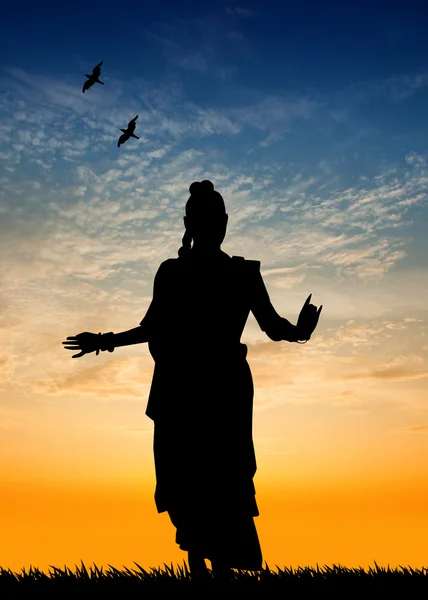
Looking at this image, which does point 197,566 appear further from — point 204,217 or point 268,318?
point 204,217

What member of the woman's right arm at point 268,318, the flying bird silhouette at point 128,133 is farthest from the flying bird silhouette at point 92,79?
the woman's right arm at point 268,318

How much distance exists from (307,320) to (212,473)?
1.67 m

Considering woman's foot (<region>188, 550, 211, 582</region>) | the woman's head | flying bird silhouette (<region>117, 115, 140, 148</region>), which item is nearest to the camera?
woman's foot (<region>188, 550, 211, 582</region>)

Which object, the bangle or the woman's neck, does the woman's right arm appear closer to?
the woman's neck

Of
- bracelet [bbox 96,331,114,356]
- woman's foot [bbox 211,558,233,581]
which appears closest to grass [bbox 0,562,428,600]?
woman's foot [bbox 211,558,233,581]

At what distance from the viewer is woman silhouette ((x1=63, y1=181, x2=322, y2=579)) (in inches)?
250

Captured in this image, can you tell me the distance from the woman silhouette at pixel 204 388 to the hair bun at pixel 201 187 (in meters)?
0.01

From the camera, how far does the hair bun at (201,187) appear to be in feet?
21.6

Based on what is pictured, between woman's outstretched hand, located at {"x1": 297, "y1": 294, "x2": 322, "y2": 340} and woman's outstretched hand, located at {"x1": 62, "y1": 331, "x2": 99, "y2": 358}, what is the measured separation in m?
1.90

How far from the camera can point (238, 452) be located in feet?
21.2

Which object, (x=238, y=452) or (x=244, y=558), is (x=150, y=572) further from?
(x=238, y=452)

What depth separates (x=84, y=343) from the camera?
6625mm

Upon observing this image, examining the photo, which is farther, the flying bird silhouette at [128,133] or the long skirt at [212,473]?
the flying bird silhouette at [128,133]

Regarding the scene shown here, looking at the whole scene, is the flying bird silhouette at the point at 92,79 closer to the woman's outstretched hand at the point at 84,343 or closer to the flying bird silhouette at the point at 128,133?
the flying bird silhouette at the point at 128,133
